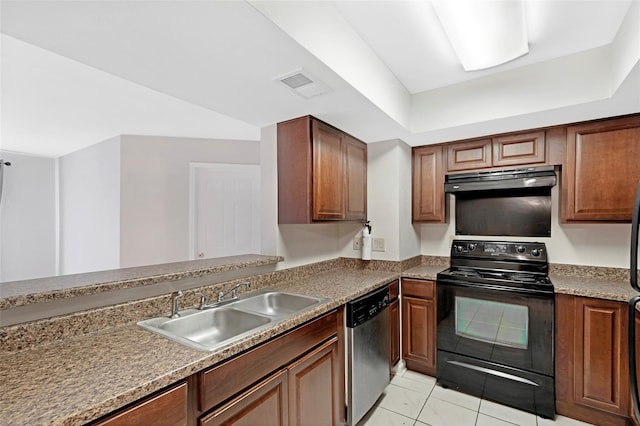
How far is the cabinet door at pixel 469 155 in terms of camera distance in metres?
2.71

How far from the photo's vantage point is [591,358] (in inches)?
79.7

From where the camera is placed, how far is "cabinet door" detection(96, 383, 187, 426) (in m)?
0.87

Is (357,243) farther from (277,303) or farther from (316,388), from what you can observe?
(316,388)

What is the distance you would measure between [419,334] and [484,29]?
2.29m

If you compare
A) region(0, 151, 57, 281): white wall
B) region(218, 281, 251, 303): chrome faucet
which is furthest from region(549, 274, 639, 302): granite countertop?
region(0, 151, 57, 281): white wall

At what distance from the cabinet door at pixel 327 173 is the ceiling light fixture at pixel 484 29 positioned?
1001mm

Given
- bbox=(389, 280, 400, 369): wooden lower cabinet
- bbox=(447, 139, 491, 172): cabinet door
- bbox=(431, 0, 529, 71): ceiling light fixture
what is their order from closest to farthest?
bbox=(431, 0, 529, 71): ceiling light fixture
bbox=(389, 280, 400, 369): wooden lower cabinet
bbox=(447, 139, 491, 172): cabinet door

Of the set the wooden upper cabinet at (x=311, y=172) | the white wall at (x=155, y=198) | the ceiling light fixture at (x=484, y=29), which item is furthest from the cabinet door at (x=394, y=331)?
the white wall at (x=155, y=198)

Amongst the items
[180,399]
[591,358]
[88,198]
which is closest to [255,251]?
[88,198]

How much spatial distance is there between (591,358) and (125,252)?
14.9 ft

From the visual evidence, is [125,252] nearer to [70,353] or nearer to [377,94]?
[70,353]

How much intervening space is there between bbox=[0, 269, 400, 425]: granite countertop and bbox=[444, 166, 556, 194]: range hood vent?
2024mm

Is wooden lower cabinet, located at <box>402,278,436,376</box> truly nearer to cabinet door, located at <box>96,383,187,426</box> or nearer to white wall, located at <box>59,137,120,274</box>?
cabinet door, located at <box>96,383,187,426</box>

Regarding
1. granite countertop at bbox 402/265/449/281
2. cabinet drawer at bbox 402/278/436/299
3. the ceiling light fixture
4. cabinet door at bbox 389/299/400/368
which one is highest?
the ceiling light fixture
